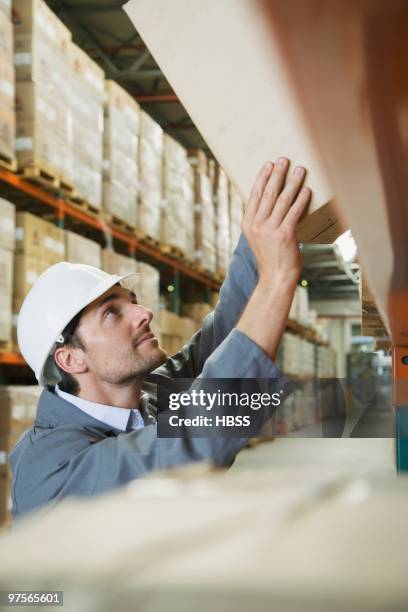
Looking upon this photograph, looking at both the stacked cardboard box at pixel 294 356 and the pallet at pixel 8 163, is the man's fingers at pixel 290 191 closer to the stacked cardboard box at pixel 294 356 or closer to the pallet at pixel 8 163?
the pallet at pixel 8 163

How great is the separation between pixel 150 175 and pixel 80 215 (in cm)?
97

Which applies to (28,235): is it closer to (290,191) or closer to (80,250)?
(80,250)

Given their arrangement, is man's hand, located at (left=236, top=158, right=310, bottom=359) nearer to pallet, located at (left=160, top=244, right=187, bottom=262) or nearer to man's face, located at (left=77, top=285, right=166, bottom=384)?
man's face, located at (left=77, top=285, right=166, bottom=384)

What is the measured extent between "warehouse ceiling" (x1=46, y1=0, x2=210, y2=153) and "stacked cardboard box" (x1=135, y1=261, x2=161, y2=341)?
333cm

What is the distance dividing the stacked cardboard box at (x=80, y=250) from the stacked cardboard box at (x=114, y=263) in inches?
4.1

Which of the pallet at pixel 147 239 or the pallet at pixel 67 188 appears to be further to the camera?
the pallet at pixel 147 239

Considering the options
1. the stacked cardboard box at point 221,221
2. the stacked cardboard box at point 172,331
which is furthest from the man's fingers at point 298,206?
the stacked cardboard box at point 221,221

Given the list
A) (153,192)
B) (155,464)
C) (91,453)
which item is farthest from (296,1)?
(153,192)

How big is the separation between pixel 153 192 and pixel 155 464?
443cm

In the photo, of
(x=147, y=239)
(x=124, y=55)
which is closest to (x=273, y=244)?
(x=147, y=239)

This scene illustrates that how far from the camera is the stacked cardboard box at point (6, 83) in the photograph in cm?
378

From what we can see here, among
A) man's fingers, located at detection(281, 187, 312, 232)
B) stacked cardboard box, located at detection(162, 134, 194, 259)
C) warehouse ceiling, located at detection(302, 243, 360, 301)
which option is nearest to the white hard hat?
man's fingers, located at detection(281, 187, 312, 232)

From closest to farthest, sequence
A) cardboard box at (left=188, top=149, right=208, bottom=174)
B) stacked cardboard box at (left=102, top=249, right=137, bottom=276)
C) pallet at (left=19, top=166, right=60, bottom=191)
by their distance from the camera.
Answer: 1. pallet at (left=19, top=166, right=60, bottom=191)
2. stacked cardboard box at (left=102, top=249, right=137, bottom=276)
3. cardboard box at (left=188, top=149, right=208, bottom=174)

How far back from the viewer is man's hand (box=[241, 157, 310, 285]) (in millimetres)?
1125
